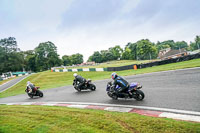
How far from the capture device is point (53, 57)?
222 feet

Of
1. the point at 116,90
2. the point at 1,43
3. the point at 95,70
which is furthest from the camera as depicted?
the point at 1,43

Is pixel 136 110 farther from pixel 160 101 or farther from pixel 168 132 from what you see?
pixel 168 132

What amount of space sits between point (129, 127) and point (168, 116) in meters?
1.51

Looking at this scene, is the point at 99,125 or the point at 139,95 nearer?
the point at 99,125

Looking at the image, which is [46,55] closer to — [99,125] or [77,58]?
[77,58]

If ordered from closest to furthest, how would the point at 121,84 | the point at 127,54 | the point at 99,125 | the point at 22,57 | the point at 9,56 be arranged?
the point at 99,125 → the point at 121,84 → the point at 9,56 → the point at 22,57 → the point at 127,54

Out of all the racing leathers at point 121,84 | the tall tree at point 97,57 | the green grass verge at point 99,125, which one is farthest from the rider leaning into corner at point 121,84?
the tall tree at point 97,57

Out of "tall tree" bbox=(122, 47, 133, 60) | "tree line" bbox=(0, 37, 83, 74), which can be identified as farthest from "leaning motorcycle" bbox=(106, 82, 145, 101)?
"tall tree" bbox=(122, 47, 133, 60)

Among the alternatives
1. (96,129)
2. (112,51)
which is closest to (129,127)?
(96,129)

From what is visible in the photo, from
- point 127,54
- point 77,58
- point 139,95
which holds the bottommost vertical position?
point 139,95

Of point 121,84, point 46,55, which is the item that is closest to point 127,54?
point 46,55

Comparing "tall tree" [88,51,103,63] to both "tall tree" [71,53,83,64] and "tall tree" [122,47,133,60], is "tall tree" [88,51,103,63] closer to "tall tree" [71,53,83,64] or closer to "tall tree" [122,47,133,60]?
"tall tree" [122,47,133,60]

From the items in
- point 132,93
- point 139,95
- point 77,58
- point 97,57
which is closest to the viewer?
point 139,95

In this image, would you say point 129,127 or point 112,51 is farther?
point 112,51
